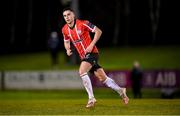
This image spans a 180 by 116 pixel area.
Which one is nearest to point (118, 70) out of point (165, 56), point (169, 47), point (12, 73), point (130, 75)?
point (130, 75)

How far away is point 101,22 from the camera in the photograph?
5544 cm

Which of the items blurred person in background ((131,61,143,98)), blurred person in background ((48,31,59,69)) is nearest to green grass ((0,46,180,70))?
blurred person in background ((48,31,59,69))

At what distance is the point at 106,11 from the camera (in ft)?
184

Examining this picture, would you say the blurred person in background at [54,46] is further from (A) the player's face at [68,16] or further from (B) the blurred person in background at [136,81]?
(A) the player's face at [68,16]

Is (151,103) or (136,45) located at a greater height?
(151,103)

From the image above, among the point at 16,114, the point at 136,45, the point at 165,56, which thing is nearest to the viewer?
the point at 16,114

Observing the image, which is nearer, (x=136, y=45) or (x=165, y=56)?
(x=165, y=56)

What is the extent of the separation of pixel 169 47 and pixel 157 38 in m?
2.97

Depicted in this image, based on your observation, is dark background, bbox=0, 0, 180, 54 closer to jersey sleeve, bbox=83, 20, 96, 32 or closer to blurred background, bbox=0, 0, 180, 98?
blurred background, bbox=0, 0, 180, 98

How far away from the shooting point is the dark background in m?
53.2

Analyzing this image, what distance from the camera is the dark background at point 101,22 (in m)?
A: 53.2

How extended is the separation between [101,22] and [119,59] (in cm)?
970

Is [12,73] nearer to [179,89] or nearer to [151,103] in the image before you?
[179,89]

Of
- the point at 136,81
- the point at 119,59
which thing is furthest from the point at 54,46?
the point at 136,81
